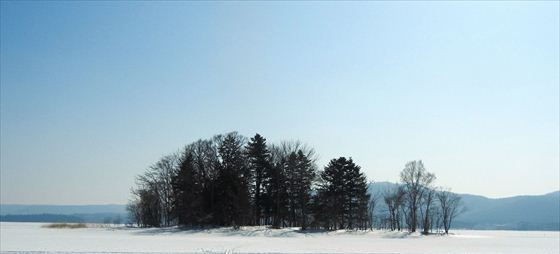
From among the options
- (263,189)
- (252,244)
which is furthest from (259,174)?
(252,244)

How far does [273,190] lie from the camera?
83.2m

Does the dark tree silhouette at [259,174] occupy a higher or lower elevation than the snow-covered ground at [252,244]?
higher

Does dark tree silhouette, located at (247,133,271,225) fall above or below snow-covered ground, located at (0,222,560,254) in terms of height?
above

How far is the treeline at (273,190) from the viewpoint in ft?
260

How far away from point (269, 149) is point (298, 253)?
55760mm

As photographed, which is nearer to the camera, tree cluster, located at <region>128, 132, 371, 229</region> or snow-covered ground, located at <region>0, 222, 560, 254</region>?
snow-covered ground, located at <region>0, 222, 560, 254</region>

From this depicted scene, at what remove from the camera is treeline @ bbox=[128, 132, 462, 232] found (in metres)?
79.1

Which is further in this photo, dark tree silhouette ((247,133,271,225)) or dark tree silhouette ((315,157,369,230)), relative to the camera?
dark tree silhouette ((247,133,271,225))

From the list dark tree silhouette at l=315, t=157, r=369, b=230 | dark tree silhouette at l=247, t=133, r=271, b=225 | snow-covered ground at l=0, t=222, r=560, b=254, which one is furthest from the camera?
dark tree silhouette at l=247, t=133, r=271, b=225

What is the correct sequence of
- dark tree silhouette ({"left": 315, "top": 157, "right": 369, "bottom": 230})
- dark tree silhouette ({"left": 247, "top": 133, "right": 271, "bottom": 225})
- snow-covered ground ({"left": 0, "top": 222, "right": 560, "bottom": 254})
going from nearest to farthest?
1. snow-covered ground ({"left": 0, "top": 222, "right": 560, "bottom": 254})
2. dark tree silhouette ({"left": 315, "top": 157, "right": 369, "bottom": 230})
3. dark tree silhouette ({"left": 247, "top": 133, "right": 271, "bottom": 225})

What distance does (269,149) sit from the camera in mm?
87938

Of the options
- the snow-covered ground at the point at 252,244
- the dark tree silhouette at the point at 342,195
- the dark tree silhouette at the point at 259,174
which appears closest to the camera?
the snow-covered ground at the point at 252,244

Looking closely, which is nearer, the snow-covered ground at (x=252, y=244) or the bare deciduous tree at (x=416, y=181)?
the snow-covered ground at (x=252, y=244)

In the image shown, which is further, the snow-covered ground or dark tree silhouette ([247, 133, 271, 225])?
dark tree silhouette ([247, 133, 271, 225])
